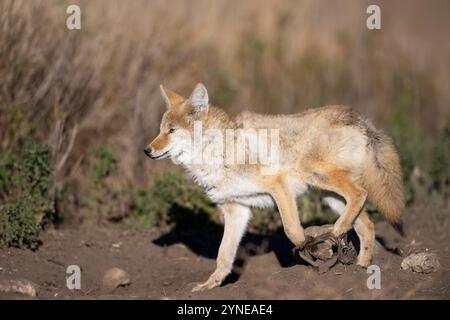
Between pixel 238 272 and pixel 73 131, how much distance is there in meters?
3.51

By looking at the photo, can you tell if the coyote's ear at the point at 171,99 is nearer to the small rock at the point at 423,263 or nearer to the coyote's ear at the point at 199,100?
the coyote's ear at the point at 199,100

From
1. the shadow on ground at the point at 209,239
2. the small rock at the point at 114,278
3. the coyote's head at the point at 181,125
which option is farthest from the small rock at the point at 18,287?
the shadow on ground at the point at 209,239

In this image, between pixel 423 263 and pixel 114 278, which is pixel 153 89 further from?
pixel 423 263

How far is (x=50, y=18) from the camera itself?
1152cm

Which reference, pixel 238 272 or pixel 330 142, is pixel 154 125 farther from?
pixel 330 142

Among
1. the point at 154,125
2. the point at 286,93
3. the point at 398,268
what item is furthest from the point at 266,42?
the point at 398,268

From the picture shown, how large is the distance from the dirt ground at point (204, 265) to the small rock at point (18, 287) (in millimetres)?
141

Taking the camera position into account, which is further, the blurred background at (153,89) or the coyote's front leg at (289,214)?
the blurred background at (153,89)

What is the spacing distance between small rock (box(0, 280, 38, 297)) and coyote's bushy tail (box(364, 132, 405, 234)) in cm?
403

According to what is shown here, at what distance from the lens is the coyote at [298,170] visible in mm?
7875

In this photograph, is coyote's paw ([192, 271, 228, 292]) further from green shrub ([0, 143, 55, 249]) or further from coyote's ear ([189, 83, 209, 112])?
green shrub ([0, 143, 55, 249])

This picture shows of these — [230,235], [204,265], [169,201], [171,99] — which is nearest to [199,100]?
[171,99]

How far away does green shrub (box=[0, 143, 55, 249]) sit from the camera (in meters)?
9.04

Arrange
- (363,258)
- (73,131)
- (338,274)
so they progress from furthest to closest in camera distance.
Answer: (73,131), (363,258), (338,274)
